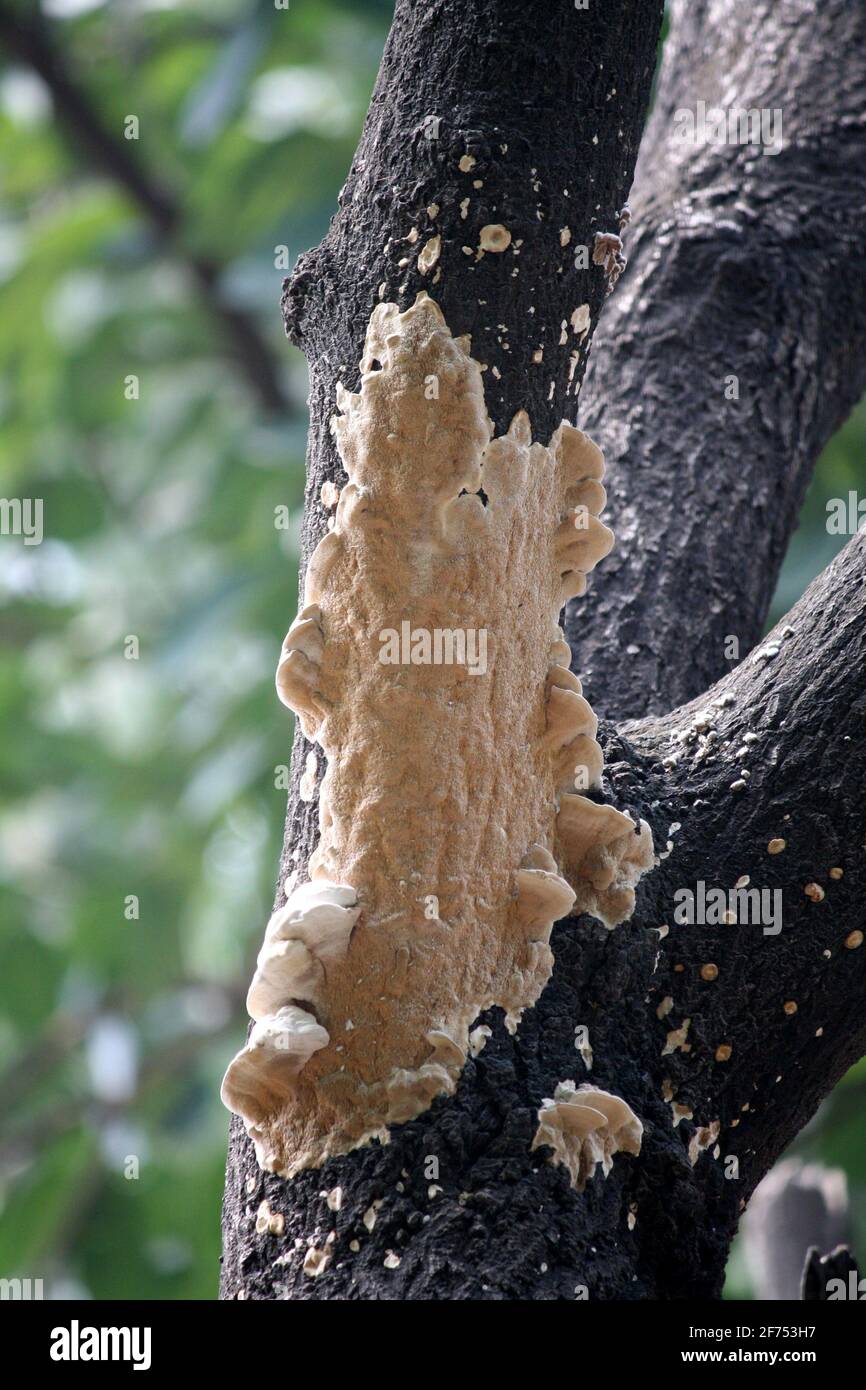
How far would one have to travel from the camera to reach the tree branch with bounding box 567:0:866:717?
1.33 metres

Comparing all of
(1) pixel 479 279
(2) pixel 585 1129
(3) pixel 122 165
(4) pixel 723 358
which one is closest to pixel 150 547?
(3) pixel 122 165

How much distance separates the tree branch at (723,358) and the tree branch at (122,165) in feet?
6.36

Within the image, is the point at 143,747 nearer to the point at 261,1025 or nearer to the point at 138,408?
the point at 138,408

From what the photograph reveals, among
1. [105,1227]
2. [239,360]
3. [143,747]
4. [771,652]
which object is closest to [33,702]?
[143,747]

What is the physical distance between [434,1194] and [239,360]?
3111 mm

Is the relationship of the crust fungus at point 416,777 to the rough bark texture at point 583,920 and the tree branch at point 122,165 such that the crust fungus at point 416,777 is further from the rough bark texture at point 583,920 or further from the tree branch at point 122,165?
the tree branch at point 122,165

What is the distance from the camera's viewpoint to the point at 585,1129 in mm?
837

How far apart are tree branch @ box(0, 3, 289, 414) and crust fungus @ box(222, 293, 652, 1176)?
264 cm

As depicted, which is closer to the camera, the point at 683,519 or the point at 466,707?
the point at 466,707

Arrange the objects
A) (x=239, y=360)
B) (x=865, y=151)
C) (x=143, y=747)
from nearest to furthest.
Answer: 1. (x=865, y=151)
2. (x=239, y=360)
3. (x=143, y=747)

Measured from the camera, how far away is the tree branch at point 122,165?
312cm

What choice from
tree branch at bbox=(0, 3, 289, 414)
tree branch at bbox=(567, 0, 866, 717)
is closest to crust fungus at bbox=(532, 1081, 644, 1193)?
tree branch at bbox=(567, 0, 866, 717)

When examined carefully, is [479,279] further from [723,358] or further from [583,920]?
[723,358]

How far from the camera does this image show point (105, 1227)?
10.3 feet
